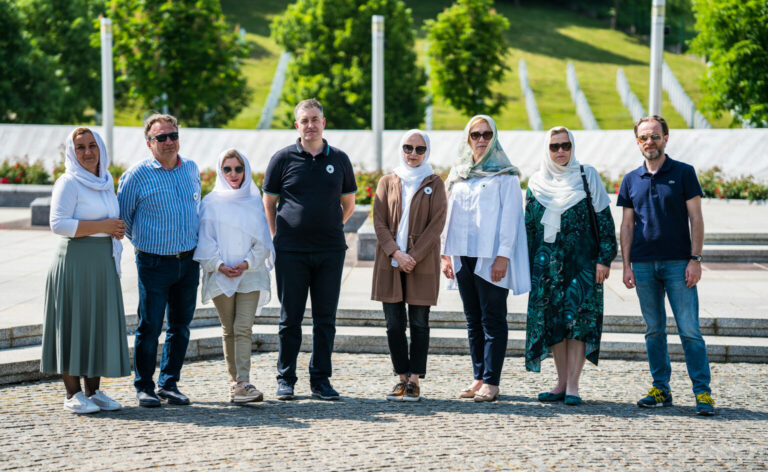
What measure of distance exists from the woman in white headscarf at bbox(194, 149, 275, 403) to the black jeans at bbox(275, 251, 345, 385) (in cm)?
20

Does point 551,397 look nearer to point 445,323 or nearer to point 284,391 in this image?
point 284,391

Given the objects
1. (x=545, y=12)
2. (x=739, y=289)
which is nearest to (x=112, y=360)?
(x=739, y=289)

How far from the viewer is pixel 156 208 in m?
5.88

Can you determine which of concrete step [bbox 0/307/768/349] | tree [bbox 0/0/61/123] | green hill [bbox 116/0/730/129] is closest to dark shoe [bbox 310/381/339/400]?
concrete step [bbox 0/307/768/349]

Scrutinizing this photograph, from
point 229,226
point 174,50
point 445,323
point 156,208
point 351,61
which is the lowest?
point 445,323

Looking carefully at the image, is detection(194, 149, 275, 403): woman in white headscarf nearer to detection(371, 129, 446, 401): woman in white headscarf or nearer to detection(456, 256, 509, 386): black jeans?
detection(371, 129, 446, 401): woman in white headscarf

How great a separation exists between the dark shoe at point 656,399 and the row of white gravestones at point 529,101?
32159mm

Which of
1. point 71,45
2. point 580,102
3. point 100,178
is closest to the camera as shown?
point 100,178

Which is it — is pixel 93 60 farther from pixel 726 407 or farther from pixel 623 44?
pixel 623 44

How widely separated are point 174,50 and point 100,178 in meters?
21.7

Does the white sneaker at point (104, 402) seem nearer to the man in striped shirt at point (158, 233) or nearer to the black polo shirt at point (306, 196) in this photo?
the man in striped shirt at point (158, 233)

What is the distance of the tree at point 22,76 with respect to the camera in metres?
28.3

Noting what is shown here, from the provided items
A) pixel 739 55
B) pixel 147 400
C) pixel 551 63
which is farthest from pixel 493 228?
pixel 551 63

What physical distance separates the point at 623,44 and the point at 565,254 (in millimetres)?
58710
